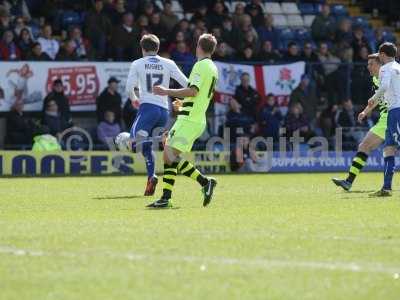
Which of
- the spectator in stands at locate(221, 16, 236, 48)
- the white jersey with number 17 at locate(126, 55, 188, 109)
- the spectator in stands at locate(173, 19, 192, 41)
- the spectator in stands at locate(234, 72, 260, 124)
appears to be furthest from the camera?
the spectator in stands at locate(221, 16, 236, 48)

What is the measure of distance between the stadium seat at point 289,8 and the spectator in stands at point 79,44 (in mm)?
7383

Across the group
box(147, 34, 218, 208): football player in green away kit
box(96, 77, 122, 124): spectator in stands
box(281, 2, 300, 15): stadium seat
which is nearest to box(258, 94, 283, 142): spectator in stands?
box(96, 77, 122, 124): spectator in stands

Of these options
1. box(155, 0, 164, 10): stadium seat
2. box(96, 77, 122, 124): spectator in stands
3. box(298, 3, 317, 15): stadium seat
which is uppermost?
box(155, 0, 164, 10): stadium seat

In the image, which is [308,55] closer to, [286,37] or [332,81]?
Result: [332,81]

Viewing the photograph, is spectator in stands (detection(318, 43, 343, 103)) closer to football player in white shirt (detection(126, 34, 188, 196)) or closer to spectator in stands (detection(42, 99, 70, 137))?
spectator in stands (detection(42, 99, 70, 137))

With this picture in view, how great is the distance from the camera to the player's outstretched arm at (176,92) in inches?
543

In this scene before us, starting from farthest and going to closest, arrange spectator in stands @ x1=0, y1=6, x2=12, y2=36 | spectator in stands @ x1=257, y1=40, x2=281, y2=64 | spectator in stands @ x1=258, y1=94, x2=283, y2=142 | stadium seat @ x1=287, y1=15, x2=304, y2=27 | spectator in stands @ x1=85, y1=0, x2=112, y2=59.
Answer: stadium seat @ x1=287, y1=15, x2=304, y2=27
spectator in stands @ x1=257, y1=40, x2=281, y2=64
spectator in stands @ x1=258, y1=94, x2=283, y2=142
spectator in stands @ x1=85, y1=0, x2=112, y2=59
spectator in stands @ x1=0, y1=6, x2=12, y2=36

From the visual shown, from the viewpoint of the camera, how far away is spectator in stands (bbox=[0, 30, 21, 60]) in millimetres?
23969

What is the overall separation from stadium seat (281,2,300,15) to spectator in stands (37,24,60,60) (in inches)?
321

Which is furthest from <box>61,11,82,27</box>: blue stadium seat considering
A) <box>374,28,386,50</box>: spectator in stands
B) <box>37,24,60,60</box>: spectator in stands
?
<box>374,28,386,50</box>: spectator in stands

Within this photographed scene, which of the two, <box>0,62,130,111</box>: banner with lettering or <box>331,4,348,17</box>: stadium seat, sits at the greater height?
<box>331,4,348,17</box>: stadium seat

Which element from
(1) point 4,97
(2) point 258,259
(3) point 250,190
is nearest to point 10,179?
(1) point 4,97

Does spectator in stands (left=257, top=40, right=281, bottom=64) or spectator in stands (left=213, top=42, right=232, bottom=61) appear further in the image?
spectator in stands (left=257, top=40, right=281, bottom=64)

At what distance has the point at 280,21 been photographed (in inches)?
1190
